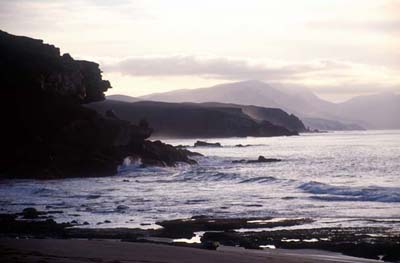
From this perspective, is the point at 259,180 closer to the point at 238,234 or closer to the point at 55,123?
the point at 55,123

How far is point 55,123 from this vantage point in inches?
2174

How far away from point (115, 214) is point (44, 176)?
2303 cm

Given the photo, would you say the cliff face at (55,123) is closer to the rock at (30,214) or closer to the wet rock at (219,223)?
the rock at (30,214)

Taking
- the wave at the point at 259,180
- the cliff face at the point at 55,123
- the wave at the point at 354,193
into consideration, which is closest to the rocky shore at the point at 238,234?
the wave at the point at 354,193

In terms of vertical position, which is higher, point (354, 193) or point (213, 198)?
point (354, 193)

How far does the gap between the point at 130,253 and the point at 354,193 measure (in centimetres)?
2008

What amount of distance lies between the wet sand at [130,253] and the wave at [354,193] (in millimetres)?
14483

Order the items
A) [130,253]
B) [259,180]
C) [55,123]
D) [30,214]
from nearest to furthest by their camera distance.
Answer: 1. [130,253]
2. [30,214]
3. [259,180]
4. [55,123]

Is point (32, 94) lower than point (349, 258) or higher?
higher

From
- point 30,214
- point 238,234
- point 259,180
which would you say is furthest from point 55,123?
point 238,234

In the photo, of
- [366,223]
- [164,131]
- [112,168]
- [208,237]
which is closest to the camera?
[208,237]

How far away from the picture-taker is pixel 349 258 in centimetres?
1541

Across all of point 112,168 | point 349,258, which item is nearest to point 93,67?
point 112,168

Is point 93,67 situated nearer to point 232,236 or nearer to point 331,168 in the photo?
point 331,168
